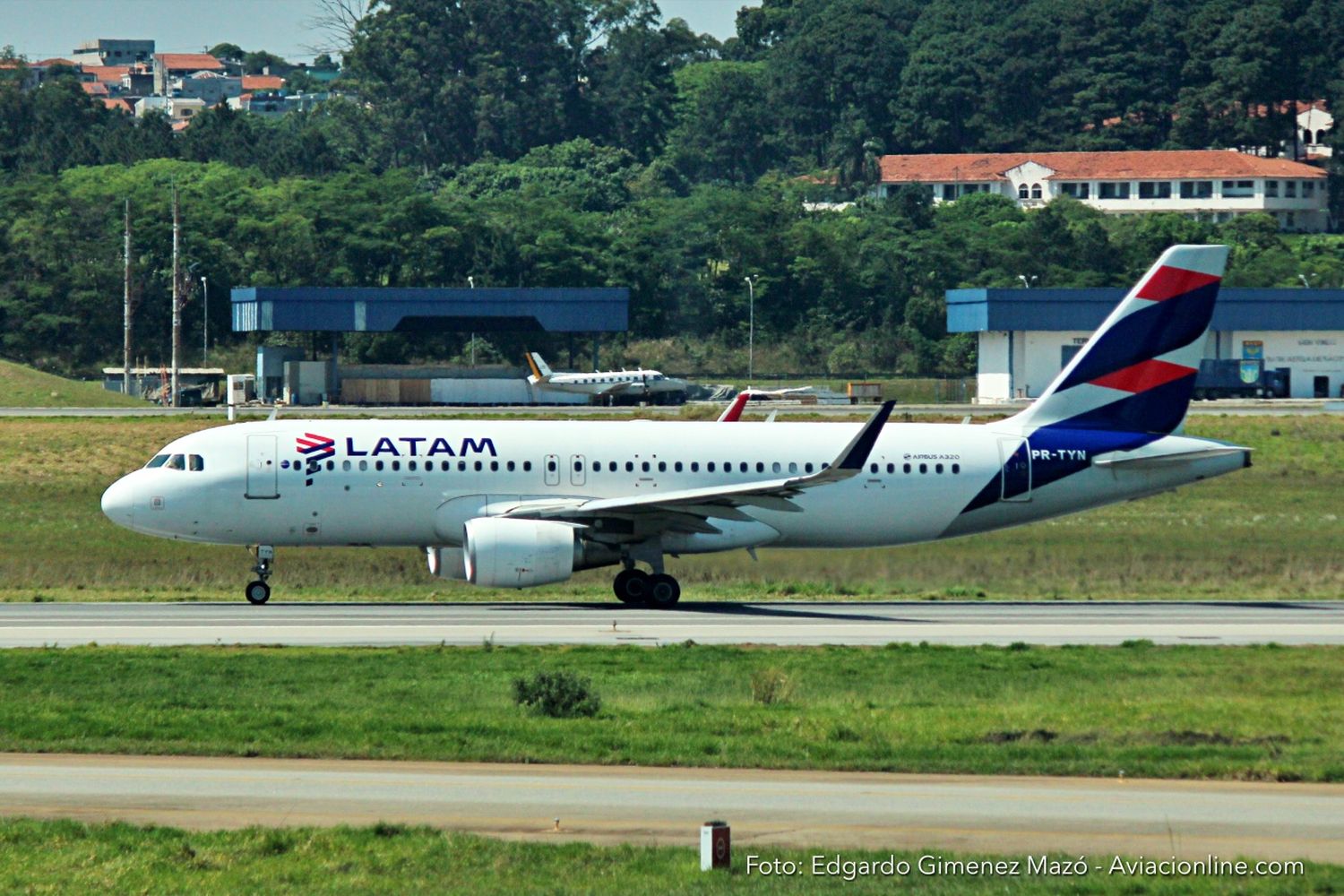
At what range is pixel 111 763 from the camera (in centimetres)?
1927

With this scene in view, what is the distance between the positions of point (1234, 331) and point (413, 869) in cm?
9599

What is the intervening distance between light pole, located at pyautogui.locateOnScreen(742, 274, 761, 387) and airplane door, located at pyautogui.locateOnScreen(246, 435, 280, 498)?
288 ft

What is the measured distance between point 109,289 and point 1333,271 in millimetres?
88474

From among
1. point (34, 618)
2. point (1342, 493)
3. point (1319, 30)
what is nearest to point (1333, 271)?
point (1319, 30)

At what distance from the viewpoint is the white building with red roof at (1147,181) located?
596 ft

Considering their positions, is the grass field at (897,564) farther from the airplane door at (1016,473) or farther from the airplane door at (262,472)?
the airplane door at (262,472)

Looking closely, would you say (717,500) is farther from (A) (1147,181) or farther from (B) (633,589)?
(A) (1147,181)

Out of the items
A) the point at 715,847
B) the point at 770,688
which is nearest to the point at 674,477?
the point at 770,688

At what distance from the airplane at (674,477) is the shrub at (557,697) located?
1183 cm

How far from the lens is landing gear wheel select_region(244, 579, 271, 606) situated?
36.2 m

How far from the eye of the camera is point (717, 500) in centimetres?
3572

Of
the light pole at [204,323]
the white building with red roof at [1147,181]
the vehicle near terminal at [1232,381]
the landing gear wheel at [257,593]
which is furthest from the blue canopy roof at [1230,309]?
→ the white building with red roof at [1147,181]

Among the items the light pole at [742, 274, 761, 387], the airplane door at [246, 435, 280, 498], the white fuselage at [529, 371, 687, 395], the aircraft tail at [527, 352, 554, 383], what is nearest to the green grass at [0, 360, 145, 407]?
the aircraft tail at [527, 352, 554, 383]

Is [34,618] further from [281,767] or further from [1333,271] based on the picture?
[1333,271]
